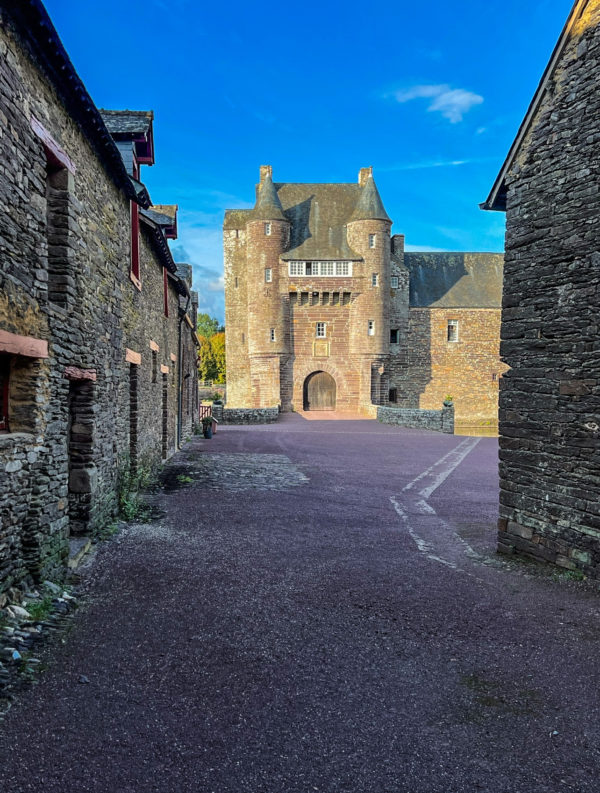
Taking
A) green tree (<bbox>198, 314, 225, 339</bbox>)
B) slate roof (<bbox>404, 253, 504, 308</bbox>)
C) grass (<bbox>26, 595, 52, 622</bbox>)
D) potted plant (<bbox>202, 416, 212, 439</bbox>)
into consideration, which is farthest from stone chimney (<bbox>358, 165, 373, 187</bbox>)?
green tree (<bbox>198, 314, 225, 339</bbox>)

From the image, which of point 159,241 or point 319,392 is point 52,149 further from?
point 319,392

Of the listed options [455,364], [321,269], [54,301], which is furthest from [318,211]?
[54,301]

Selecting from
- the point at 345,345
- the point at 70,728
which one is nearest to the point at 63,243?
the point at 70,728

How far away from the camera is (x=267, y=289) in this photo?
35.3 m

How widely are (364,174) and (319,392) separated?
16193mm

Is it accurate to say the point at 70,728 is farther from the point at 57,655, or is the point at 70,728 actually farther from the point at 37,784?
the point at 57,655

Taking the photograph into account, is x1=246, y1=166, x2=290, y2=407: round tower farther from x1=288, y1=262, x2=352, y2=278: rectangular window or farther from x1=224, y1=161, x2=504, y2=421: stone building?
x1=288, y1=262, x2=352, y2=278: rectangular window

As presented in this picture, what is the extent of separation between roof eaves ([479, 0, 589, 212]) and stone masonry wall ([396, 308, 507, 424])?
3298 centimetres

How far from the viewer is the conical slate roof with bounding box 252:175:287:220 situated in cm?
3528

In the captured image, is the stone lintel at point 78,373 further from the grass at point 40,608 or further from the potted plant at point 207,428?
the potted plant at point 207,428

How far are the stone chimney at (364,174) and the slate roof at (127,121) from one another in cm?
2911

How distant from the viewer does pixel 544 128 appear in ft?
22.6

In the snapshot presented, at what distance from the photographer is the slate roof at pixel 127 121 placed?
33.8ft

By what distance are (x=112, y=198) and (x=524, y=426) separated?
7192 mm
